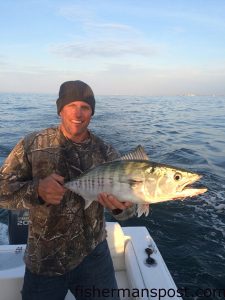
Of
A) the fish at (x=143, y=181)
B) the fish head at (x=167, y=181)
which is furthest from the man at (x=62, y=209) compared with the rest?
the fish head at (x=167, y=181)

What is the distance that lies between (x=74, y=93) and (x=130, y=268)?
2703 millimetres

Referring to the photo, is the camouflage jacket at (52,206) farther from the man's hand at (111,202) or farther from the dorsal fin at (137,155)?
the dorsal fin at (137,155)

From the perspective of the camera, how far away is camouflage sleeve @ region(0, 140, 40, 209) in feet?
11.2

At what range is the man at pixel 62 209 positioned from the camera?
3594mm

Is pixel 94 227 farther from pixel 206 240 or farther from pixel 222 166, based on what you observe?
pixel 222 166

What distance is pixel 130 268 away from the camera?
196 inches

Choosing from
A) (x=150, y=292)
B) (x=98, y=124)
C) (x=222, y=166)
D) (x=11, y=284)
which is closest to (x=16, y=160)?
(x=11, y=284)

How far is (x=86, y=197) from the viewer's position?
348cm

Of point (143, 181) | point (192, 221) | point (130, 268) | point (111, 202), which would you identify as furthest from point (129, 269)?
point (192, 221)

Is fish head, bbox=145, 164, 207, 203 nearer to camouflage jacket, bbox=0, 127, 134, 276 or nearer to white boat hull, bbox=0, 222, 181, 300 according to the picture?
camouflage jacket, bbox=0, 127, 134, 276

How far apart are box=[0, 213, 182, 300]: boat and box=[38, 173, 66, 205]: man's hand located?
5.88 ft

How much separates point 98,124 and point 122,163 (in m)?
21.3

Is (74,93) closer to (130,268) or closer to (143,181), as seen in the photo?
(143,181)

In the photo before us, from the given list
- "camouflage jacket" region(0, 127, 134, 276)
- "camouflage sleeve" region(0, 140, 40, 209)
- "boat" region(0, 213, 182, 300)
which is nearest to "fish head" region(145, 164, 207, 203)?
"camouflage jacket" region(0, 127, 134, 276)
